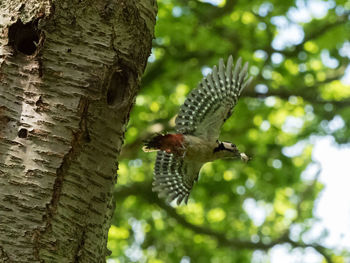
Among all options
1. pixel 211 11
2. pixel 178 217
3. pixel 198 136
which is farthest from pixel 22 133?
pixel 178 217

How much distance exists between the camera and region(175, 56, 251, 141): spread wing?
16.3 ft

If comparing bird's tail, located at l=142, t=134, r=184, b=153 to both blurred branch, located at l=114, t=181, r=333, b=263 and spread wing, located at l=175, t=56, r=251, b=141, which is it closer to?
spread wing, located at l=175, t=56, r=251, b=141

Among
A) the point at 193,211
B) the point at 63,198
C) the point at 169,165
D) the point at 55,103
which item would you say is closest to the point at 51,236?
the point at 63,198

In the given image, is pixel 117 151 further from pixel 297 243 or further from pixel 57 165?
pixel 297 243

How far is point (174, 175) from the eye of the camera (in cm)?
530

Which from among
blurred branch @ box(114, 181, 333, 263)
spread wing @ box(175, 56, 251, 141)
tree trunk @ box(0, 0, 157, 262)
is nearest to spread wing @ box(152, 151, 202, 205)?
spread wing @ box(175, 56, 251, 141)

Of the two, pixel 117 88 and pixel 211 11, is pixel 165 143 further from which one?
pixel 211 11

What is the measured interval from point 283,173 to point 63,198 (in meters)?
6.44

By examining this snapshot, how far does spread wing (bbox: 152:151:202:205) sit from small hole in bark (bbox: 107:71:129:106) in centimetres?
209

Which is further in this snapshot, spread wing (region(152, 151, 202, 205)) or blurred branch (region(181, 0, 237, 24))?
blurred branch (region(181, 0, 237, 24))

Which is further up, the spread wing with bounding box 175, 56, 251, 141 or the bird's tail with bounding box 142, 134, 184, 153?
the spread wing with bounding box 175, 56, 251, 141

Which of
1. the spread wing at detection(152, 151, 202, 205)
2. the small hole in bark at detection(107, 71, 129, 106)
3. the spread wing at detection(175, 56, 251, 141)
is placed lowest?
the small hole in bark at detection(107, 71, 129, 106)

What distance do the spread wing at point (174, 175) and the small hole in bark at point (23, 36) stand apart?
93.5 inches

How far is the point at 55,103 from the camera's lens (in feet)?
9.44
